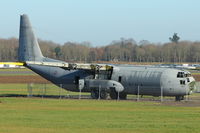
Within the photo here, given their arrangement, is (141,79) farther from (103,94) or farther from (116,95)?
(103,94)

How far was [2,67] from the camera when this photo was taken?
641 ft

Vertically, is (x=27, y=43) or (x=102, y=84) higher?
(x=27, y=43)

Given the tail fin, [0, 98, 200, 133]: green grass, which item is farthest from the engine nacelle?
[0, 98, 200, 133]: green grass

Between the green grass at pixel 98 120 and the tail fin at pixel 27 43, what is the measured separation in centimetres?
1943

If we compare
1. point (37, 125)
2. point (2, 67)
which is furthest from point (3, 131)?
point (2, 67)

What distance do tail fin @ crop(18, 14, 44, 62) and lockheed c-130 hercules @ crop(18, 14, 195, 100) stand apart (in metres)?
0.11

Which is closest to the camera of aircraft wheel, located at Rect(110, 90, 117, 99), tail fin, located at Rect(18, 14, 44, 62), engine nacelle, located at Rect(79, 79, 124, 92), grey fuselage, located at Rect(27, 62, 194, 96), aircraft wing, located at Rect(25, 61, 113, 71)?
grey fuselage, located at Rect(27, 62, 194, 96)

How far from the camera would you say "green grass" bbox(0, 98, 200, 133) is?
32312 mm

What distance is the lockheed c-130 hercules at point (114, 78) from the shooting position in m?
58.9

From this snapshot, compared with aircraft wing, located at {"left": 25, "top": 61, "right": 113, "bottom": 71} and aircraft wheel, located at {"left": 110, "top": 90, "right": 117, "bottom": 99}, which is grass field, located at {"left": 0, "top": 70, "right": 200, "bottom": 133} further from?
aircraft wheel, located at {"left": 110, "top": 90, "right": 117, "bottom": 99}

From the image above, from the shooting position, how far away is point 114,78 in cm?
6206

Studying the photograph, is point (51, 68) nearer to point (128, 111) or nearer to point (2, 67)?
point (128, 111)

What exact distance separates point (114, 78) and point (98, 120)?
81.3ft

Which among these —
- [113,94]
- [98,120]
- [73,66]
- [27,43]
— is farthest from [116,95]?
[98,120]
